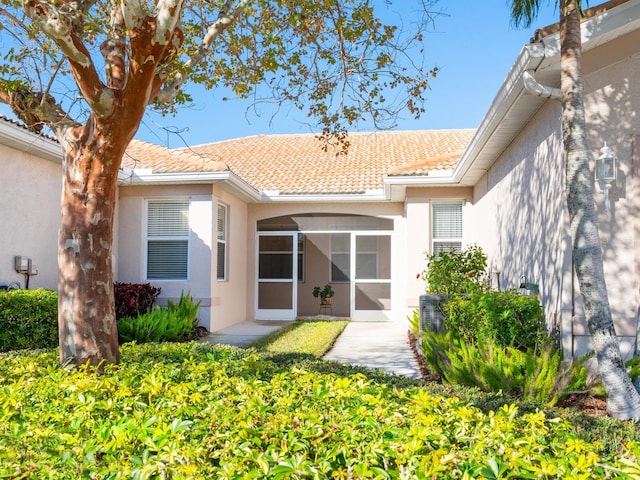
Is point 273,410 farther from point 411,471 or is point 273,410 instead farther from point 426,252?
point 426,252

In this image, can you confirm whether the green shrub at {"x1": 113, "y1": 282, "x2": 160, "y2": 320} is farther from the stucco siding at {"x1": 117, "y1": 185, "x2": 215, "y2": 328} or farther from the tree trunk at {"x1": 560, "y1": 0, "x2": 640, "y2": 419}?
the tree trunk at {"x1": 560, "y1": 0, "x2": 640, "y2": 419}

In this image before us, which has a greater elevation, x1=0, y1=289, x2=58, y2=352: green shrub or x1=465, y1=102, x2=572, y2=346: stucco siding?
x1=465, y1=102, x2=572, y2=346: stucco siding

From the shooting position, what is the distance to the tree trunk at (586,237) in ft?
17.7

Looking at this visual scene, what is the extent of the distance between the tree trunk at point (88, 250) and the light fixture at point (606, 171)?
17.4 ft

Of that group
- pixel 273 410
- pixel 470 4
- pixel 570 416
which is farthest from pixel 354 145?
pixel 273 410

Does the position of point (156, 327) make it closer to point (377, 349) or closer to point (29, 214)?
point (29, 214)

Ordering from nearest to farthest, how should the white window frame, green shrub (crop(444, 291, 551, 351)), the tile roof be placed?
green shrub (crop(444, 291, 551, 351)), the tile roof, the white window frame

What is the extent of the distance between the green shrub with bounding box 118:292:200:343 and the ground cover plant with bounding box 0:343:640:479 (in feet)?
22.9

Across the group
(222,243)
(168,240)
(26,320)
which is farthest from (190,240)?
(26,320)

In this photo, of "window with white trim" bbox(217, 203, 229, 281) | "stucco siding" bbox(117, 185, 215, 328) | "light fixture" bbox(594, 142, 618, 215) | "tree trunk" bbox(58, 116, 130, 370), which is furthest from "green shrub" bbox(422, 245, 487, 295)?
"tree trunk" bbox(58, 116, 130, 370)

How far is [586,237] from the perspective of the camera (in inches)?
217

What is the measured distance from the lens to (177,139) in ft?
23.9

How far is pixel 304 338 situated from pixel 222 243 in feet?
12.0

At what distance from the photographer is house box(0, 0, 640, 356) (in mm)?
7090
